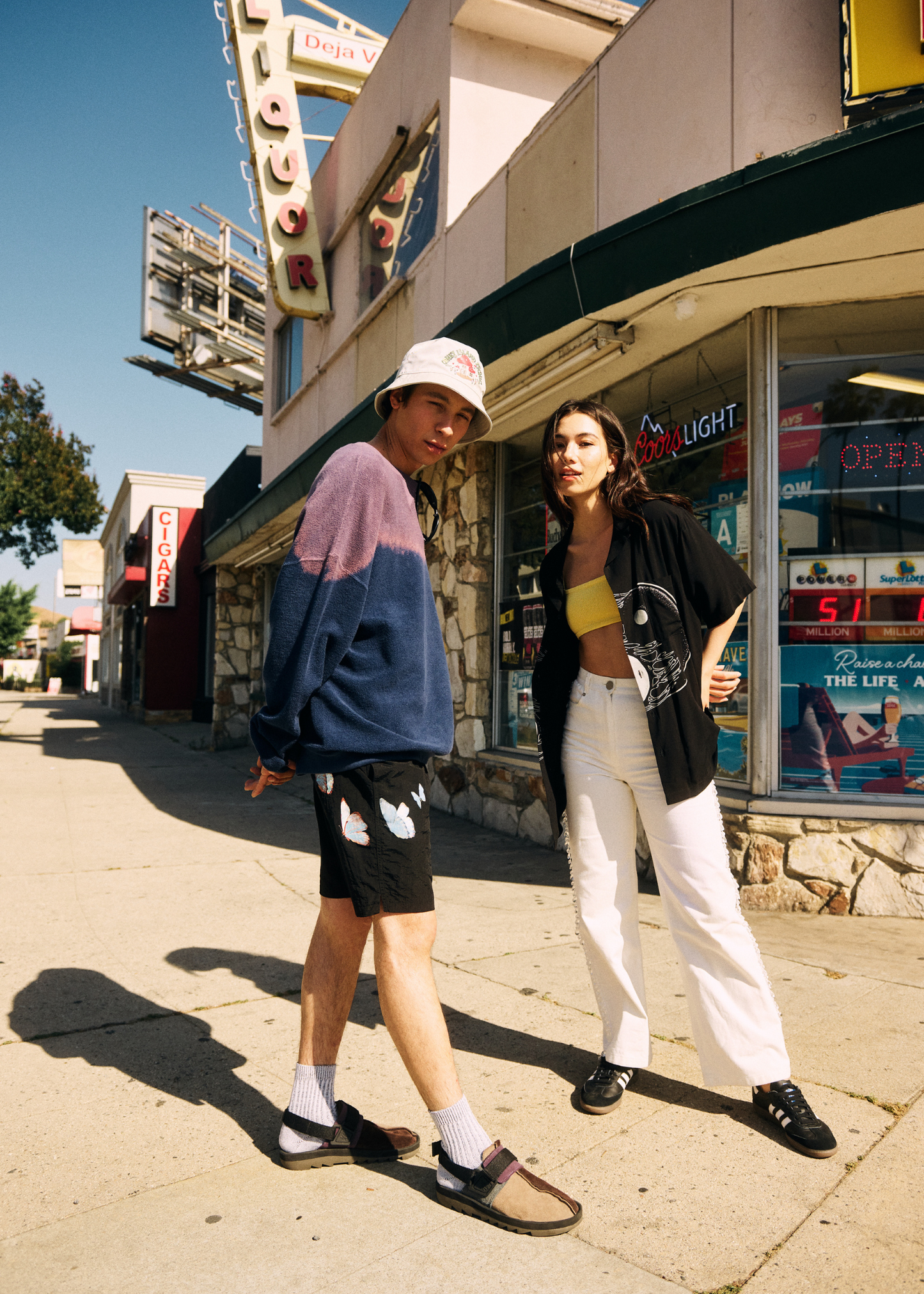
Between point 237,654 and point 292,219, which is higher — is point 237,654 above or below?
below

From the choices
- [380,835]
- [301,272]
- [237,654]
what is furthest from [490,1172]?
[237,654]

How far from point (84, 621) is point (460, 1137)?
42.2 m

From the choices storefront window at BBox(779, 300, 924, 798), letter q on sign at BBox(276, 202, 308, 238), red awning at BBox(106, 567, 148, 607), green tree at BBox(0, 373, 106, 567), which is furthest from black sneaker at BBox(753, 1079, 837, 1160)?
green tree at BBox(0, 373, 106, 567)

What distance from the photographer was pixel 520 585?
682 cm

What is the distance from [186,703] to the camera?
1898 centimetres

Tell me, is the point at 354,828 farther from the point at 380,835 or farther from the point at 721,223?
the point at 721,223

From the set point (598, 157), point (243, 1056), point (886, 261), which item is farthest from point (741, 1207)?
point (598, 157)

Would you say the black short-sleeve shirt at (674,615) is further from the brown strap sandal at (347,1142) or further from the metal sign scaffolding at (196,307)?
the metal sign scaffolding at (196,307)

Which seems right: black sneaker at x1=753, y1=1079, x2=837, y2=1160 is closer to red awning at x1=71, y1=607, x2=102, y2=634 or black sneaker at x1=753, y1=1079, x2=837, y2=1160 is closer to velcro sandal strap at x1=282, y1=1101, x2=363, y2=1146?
velcro sandal strap at x1=282, y1=1101, x2=363, y2=1146

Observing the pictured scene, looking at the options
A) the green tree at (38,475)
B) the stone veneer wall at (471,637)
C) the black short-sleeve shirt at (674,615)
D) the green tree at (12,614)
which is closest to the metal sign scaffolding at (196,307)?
the green tree at (38,475)

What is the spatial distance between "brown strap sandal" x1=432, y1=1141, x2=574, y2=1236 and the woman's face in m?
1.71

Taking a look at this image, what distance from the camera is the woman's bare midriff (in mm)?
2496

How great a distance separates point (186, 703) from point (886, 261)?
1711 centimetres

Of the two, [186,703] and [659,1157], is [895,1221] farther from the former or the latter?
[186,703]
